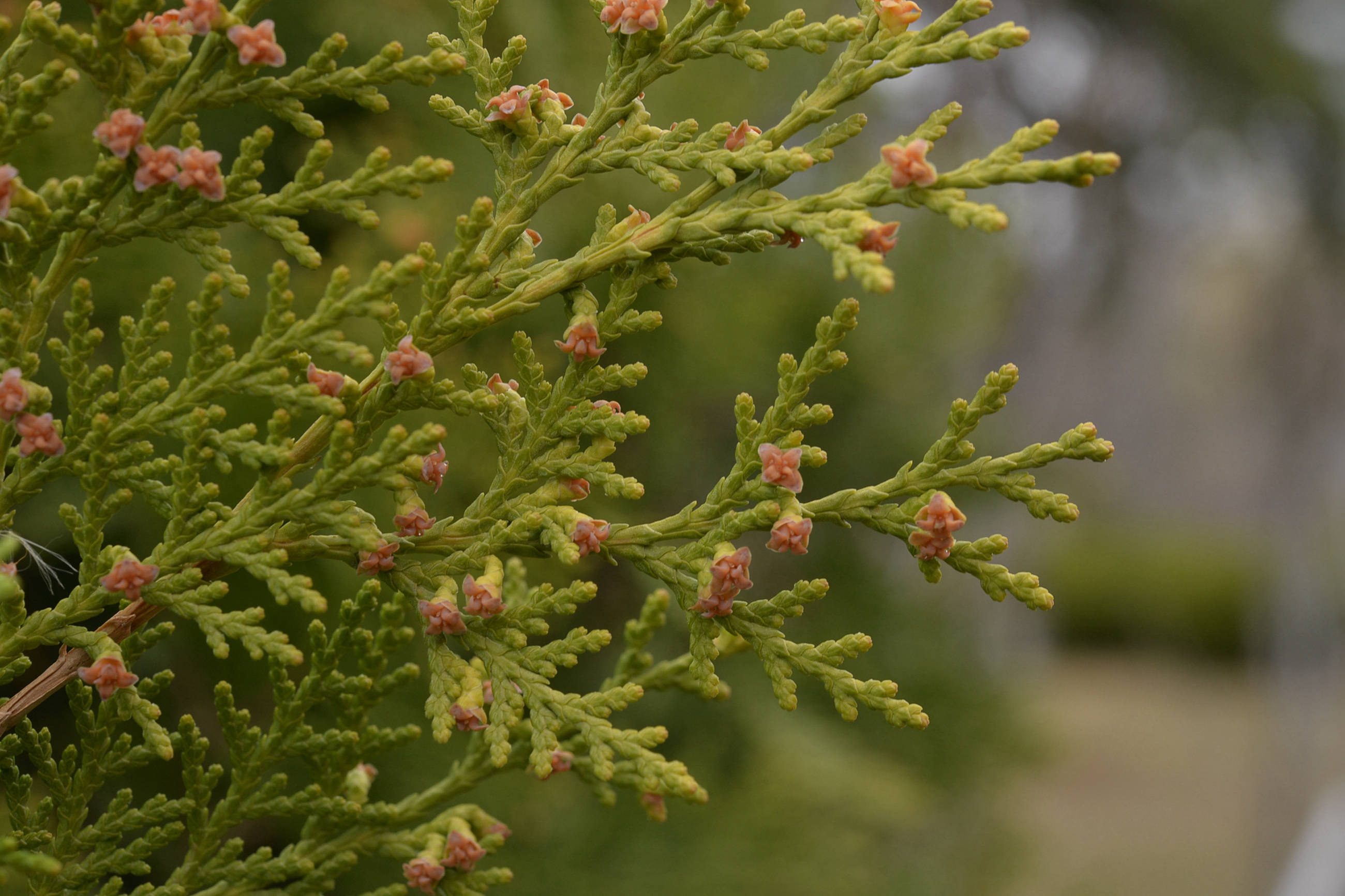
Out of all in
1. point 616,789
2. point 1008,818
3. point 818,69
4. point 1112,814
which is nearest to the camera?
point 616,789

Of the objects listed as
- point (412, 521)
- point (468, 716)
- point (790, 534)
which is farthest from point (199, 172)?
point (790, 534)

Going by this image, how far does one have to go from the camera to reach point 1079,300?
1703cm

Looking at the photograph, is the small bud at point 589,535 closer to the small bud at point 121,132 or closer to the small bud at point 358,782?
the small bud at point 358,782

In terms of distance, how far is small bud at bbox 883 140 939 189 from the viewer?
1.27m

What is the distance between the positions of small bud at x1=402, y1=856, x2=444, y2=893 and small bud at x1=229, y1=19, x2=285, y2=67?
1108 mm

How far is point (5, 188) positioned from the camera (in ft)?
3.98

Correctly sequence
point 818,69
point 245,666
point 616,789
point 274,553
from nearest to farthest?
1. point 274,553
2. point 245,666
3. point 616,789
4. point 818,69

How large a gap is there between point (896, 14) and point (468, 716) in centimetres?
110

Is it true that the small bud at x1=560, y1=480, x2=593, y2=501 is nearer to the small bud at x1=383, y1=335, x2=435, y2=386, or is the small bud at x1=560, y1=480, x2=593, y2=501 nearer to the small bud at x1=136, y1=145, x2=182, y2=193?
the small bud at x1=383, y1=335, x2=435, y2=386

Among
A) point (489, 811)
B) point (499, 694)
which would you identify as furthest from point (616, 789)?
point (499, 694)

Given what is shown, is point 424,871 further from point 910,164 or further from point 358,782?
point 910,164

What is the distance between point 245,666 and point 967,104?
1068cm

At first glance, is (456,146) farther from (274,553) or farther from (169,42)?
(274,553)

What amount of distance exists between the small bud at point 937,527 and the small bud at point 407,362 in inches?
26.8
